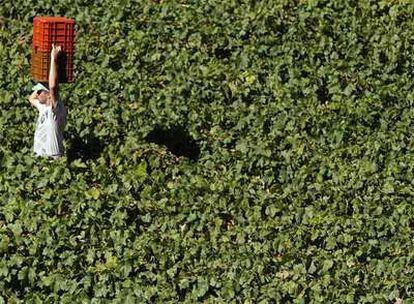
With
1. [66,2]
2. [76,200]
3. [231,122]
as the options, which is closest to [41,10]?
[66,2]

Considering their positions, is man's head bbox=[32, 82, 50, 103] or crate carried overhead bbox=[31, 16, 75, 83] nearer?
crate carried overhead bbox=[31, 16, 75, 83]

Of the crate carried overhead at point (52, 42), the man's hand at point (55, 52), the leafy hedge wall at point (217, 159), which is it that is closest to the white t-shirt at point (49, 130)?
the leafy hedge wall at point (217, 159)

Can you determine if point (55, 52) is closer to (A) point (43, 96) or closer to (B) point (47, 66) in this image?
(B) point (47, 66)

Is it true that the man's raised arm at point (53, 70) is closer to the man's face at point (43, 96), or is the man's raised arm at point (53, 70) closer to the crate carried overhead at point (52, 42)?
the crate carried overhead at point (52, 42)

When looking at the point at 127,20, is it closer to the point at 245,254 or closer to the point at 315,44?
the point at 315,44

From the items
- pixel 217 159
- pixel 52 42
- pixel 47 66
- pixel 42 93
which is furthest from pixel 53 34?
pixel 217 159

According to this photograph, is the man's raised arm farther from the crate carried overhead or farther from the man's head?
the man's head

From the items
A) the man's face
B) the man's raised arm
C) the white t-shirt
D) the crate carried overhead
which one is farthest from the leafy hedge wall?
the crate carried overhead
